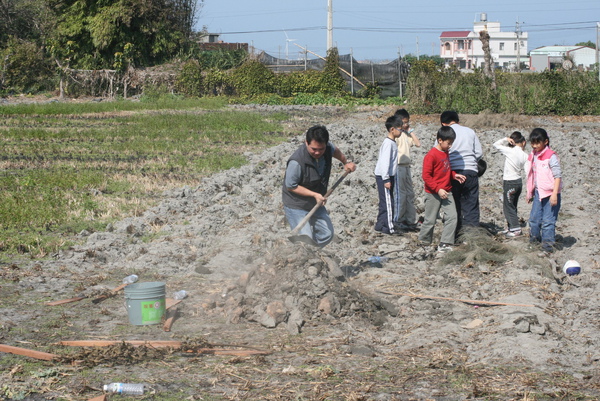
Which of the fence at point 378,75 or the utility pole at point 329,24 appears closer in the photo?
the fence at point 378,75

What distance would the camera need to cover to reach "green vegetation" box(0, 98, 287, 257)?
10414mm

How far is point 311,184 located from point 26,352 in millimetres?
3014

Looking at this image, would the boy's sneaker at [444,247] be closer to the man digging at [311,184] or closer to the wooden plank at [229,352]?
the man digging at [311,184]

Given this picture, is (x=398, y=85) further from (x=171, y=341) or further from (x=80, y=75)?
(x=171, y=341)

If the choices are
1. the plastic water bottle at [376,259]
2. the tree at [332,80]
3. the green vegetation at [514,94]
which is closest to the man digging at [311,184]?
the plastic water bottle at [376,259]

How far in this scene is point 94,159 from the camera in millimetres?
16484

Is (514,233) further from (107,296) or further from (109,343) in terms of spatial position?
(109,343)

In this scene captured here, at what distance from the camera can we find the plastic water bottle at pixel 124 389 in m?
4.78

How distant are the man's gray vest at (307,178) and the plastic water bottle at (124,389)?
9.56 ft

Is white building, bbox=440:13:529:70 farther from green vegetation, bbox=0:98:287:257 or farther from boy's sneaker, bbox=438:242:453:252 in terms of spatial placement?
boy's sneaker, bbox=438:242:453:252

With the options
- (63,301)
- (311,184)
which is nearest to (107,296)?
(63,301)

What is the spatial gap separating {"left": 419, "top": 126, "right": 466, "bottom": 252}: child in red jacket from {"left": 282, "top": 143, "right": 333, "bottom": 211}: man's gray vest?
64.6 inches

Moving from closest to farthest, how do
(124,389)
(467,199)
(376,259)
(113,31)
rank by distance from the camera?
1. (124,389)
2. (376,259)
3. (467,199)
4. (113,31)

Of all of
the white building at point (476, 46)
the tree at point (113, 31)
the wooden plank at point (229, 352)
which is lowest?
the wooden plank at point (229, 352)
